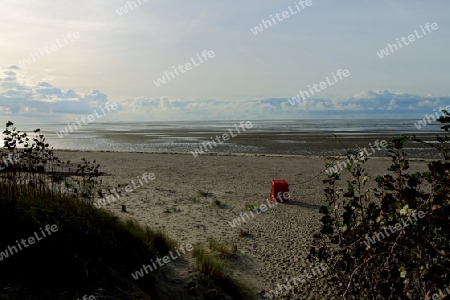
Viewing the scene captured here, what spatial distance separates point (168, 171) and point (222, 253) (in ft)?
37.3

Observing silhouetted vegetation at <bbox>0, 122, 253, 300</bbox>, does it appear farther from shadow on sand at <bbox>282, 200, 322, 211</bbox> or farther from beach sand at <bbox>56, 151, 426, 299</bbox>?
shadow on sand at <bbox>282, 200, 322, 211</bbox>

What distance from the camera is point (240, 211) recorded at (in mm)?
10297

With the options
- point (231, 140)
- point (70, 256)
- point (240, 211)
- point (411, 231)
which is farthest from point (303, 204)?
point (231, 140)

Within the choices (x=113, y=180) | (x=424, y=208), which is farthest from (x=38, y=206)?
(x=113, y=180)

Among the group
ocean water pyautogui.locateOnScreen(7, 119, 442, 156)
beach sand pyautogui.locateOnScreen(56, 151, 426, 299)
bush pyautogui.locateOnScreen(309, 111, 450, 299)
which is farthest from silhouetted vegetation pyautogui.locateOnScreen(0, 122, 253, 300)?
ocean water pyautogui.locateOnScreen(7, 119, 442, 156)

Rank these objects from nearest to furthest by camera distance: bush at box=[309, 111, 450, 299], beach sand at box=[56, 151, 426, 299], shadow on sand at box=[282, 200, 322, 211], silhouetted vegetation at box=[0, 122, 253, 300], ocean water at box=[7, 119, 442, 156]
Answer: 1. bush at box=[309, 111, 450, 299]
2. silhouetted vegetation at box=[0, 122, 253, 300]
3. beach sand at box=[56, 151, 426, 299]
4. shadow on sand at box=[282, 200, 322, 211]
5. ocean water at box=[7, 119, 442, 156]

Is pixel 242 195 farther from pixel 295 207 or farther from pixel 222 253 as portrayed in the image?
pixel 222 253

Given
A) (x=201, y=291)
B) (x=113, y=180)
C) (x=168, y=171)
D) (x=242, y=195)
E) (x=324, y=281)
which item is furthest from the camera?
(x=168, y=171)

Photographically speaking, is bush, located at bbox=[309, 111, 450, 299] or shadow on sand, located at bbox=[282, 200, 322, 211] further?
shadow on sand, located at bbox=[282, 200, 322, 211]

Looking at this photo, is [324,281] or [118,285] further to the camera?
[324,281]

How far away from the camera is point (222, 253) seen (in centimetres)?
679

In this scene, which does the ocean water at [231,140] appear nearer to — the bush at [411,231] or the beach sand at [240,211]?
the beach sand at [240,211]

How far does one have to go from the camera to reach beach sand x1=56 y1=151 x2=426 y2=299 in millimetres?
6176

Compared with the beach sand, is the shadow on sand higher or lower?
lower
